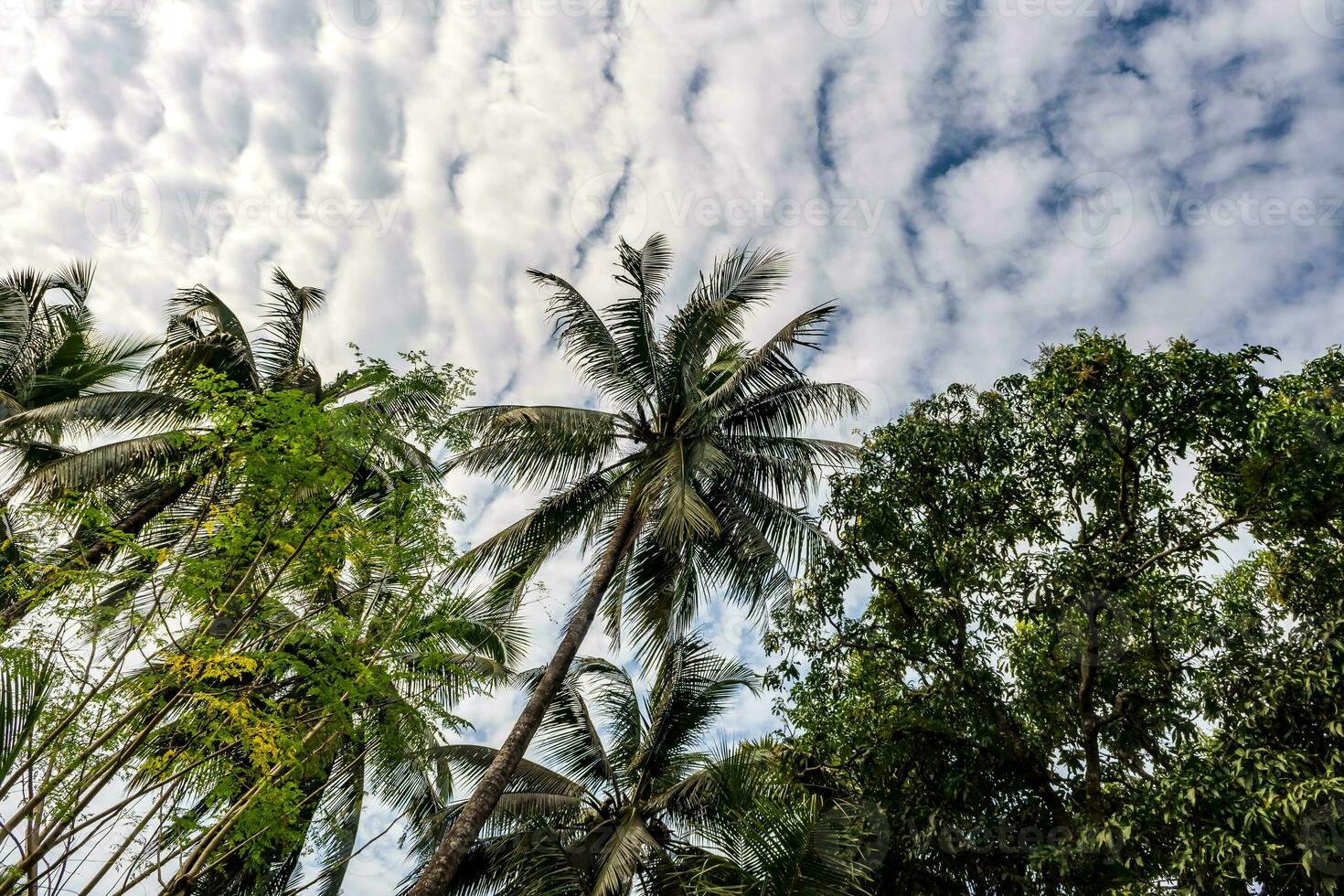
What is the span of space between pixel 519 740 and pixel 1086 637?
20.7ft

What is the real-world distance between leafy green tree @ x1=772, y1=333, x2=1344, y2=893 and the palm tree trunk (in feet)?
10.0

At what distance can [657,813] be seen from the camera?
1195cm

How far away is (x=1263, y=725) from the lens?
18.6 ft

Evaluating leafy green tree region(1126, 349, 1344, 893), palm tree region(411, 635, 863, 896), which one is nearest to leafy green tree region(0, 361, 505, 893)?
palm tree region(411, 635, 863, 896)

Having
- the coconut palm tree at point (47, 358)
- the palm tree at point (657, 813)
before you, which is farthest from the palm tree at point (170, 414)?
the palm tree at point (657, 813)

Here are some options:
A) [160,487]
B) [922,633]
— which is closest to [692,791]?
[922,633]

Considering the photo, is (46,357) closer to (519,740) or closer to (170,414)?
(170,414)

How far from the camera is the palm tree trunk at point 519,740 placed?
722 centimetres

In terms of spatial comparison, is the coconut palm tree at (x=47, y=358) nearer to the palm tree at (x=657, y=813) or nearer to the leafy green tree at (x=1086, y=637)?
the palm tree at (x=657, y=813)

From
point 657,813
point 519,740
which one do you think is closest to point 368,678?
point 519,740

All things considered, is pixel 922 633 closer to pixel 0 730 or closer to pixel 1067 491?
pixel 1067 491

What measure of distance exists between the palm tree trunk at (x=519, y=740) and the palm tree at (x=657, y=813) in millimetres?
2017

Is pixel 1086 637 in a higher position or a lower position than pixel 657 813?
higher

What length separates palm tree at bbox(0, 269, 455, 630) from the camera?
948 cm
